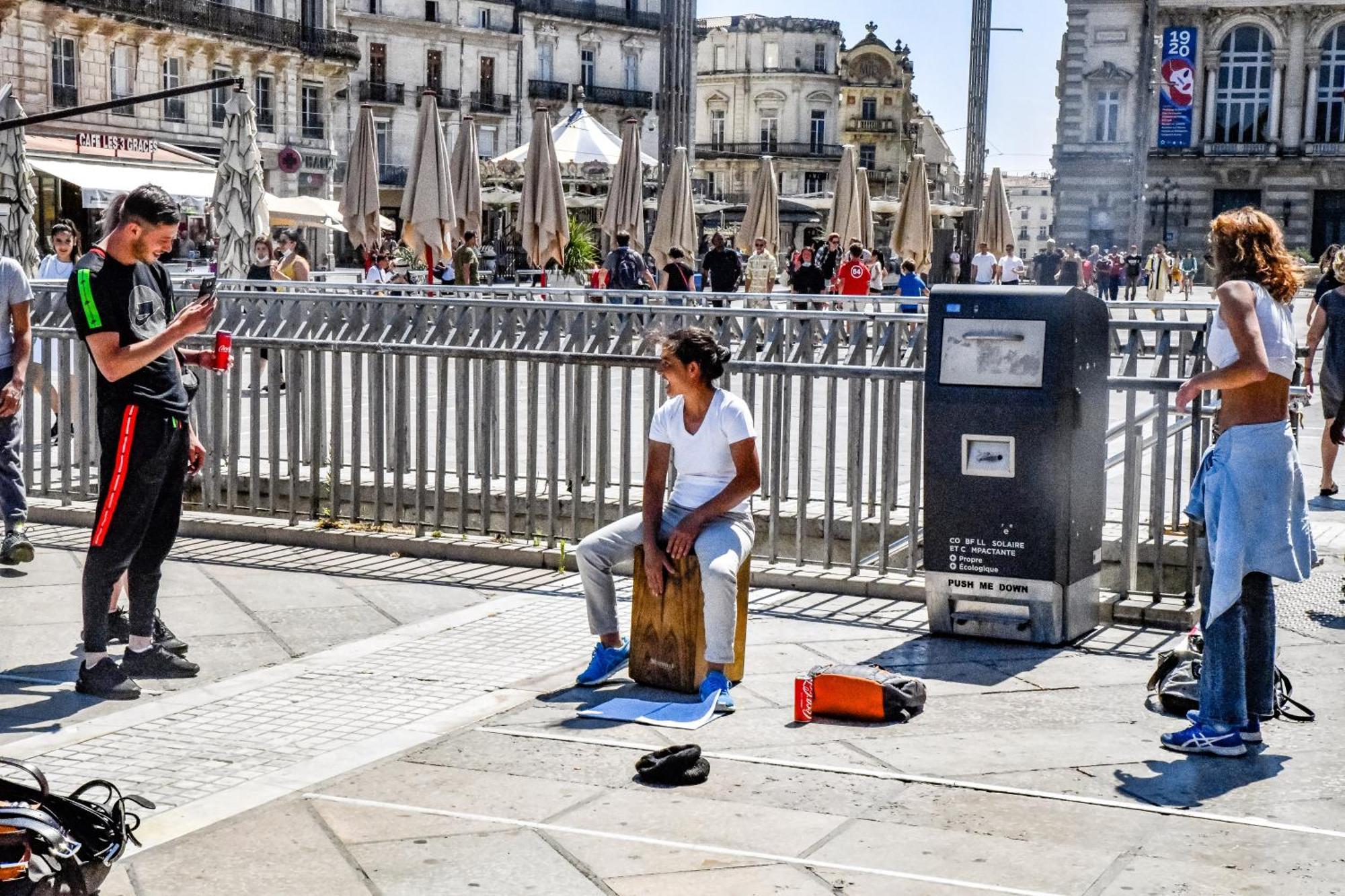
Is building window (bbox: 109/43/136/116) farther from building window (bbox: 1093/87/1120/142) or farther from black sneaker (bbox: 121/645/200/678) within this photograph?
black sneaker (bbox: 121/645/200/678)

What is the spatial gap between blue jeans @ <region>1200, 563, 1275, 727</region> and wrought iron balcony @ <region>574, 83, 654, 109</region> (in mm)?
71754

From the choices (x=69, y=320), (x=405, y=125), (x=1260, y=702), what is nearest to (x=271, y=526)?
(x=69, y=320)

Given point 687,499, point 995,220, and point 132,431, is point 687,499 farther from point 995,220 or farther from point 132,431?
point 995,220

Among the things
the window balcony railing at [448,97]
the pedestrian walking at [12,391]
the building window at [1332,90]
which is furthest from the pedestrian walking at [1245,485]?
the building window at [1332,90]

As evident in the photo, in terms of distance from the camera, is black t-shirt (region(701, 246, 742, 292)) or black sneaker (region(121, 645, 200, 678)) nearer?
black sneaker (region(121, 645, 200, 678))

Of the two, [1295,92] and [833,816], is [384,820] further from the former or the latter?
[1295,92]

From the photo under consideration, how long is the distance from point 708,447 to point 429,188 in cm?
1490

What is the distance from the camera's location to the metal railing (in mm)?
7680

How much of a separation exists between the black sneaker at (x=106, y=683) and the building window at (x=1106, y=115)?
222ft

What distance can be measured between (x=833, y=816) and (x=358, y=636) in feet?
9.38

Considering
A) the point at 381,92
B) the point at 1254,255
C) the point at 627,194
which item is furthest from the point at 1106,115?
the point at 1254,255

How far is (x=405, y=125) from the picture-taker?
2677 inches

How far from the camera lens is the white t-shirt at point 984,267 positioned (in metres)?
27.4

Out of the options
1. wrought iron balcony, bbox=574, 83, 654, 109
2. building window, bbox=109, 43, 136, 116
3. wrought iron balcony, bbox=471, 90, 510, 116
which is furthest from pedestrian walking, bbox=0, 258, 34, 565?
wrought iron balcony, bbox=574, 83, 654, 109
